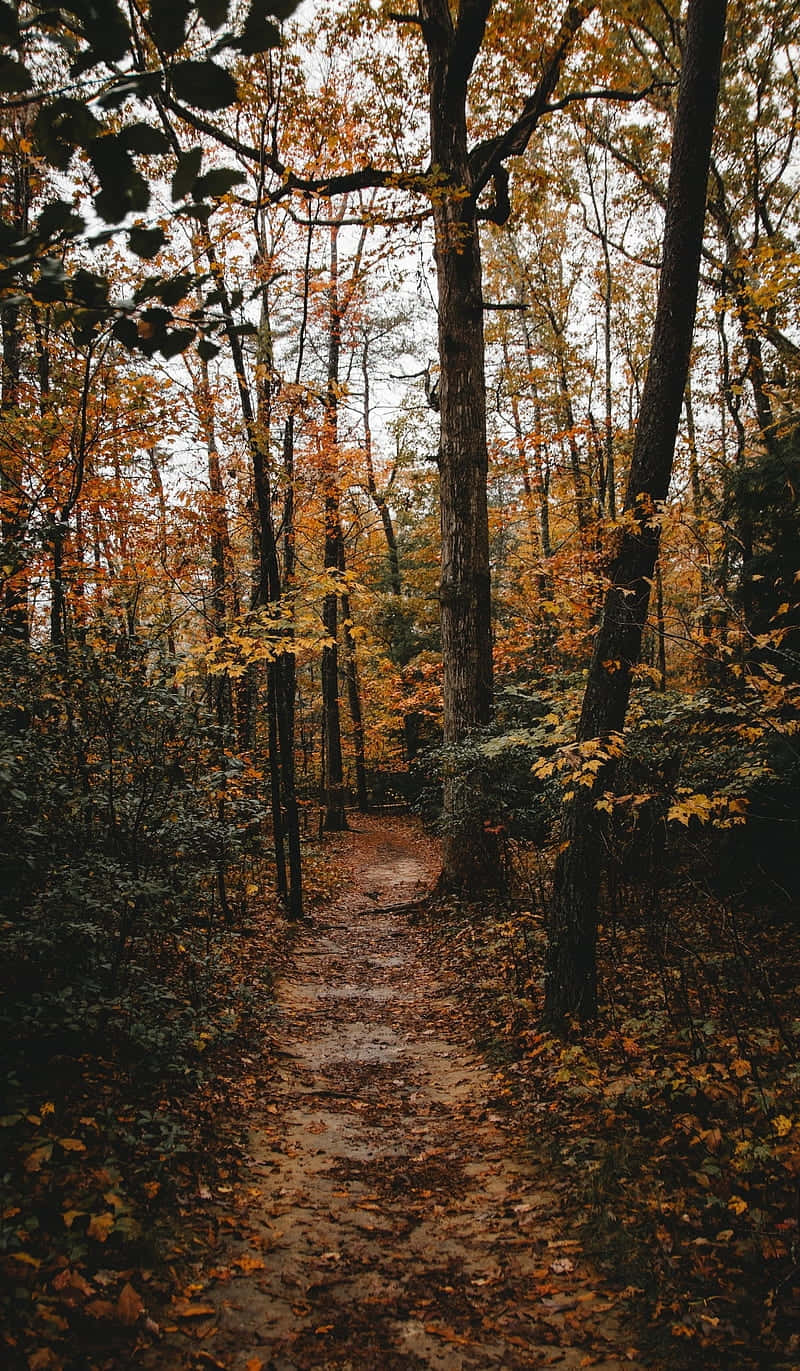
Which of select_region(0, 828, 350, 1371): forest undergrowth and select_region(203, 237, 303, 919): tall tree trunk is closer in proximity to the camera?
select_region(0, 828, 350, 1371): forest undergrowth

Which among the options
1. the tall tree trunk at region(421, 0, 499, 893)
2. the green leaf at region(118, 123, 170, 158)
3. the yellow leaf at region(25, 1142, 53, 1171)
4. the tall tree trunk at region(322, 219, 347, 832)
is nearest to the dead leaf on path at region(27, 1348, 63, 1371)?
the yellow leaf at region(25, 1142, 53, 1171)

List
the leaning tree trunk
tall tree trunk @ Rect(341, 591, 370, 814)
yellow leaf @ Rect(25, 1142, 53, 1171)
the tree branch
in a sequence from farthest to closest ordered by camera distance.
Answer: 1. tall tree trunk @ Rect(341, 591, 370, 814)
2. the tree branch
3. the leaning tree trunk
4. yellow leaf @ Rect(25, 1142, 53, 1171)

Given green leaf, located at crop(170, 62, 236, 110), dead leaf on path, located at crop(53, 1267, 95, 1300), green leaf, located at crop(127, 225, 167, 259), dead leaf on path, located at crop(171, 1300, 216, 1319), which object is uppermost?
green leaf, located at crop(170, 62, 236, 110)

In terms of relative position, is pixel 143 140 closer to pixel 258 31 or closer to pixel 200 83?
pixel 200 83

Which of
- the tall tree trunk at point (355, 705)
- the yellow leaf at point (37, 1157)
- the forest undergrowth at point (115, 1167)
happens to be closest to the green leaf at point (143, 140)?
the forest undergrowth at point (115, 1167)

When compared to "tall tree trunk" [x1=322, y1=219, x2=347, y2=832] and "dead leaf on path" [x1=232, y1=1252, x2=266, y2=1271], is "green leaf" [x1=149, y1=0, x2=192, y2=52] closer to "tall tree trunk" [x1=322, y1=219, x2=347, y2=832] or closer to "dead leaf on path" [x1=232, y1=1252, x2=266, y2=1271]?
"dead leaf on path" [x1=232, y1=1252, x2=266, y2=1271]

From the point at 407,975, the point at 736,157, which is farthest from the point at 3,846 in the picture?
the point at 736,157

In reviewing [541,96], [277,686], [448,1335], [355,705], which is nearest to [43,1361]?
[448,1335]

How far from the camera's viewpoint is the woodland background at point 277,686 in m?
2.32

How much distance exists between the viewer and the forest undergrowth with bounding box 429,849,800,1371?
8.30ft

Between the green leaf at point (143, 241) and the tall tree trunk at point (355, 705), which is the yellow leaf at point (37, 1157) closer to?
the green leaf at point (143, 241)

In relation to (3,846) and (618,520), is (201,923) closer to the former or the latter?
(3,846)

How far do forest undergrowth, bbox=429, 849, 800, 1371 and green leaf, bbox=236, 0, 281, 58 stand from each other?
3.83 meters

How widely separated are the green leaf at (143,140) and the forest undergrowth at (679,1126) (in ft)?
12.5
